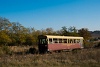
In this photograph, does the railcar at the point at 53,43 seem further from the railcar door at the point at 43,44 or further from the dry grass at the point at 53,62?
the dry grass at the point at 53,62

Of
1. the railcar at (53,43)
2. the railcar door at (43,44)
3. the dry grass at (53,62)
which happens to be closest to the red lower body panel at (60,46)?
the railcar at (53,43)

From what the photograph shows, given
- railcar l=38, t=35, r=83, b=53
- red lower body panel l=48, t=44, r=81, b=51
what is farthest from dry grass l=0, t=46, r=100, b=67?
red lower body panel l=48, t=44, r=81, b=51

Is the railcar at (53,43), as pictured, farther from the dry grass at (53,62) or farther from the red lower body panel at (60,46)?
the dry grass at (53,62)

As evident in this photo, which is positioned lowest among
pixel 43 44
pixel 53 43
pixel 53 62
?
pixel 53 62

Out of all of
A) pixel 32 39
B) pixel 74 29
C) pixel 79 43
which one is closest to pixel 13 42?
pixel 32 39

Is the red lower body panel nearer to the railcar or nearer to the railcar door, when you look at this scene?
the railcar

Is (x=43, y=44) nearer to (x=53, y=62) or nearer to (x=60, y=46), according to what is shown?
(x=60, y=46)

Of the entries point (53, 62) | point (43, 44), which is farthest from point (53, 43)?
point (53, 62)

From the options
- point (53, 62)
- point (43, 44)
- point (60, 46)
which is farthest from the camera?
point (60, 46)

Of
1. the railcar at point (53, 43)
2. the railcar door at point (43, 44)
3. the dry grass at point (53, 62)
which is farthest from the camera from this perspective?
the railcar door at point (43, 44)

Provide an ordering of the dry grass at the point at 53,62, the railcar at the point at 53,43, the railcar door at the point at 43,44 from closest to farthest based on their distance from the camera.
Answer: the dry grass at the point at 53,62, the railcar at the point at 53,43, the railcar door at the point at 43,44

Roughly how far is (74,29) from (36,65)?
5502 centimetres

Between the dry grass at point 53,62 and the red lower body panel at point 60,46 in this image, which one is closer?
the dry grass at point 53,62

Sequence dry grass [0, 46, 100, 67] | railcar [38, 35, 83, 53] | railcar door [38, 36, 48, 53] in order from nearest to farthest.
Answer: dry grass [0, 46, 100, 67]
railcar [38, 35, 83, 53]
railcar door [38, 36, 48, 53]
